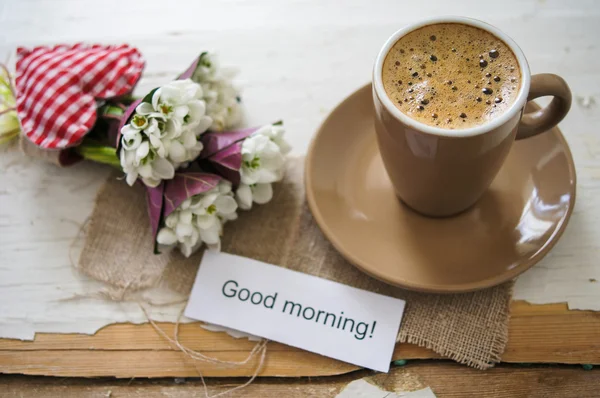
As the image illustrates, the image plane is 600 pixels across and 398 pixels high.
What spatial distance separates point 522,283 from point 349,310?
23cm

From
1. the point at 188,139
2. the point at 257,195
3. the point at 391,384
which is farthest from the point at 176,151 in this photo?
the point at 391,384

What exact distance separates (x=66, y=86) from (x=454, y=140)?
0.55 meters

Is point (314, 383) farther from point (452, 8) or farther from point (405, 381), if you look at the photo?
point (452, 8)

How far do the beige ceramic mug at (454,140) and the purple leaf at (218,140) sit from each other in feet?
0.65

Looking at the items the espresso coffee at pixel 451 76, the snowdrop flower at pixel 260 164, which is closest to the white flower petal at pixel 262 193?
the snowdrop flower at pixel 260 164

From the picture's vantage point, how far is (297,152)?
918mm

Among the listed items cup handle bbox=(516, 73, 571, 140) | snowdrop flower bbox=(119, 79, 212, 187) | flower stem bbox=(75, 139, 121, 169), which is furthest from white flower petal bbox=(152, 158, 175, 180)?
cup handle bbox=(516, 73, 571, 140)

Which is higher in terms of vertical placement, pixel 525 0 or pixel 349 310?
pixel 525 0

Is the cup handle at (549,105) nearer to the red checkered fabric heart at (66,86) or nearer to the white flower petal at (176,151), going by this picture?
the white flower petal at (176,151)

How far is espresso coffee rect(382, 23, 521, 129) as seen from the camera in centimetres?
65

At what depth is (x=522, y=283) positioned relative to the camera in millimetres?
789

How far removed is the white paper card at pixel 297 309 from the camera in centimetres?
76

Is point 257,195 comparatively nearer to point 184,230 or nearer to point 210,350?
point 184,230

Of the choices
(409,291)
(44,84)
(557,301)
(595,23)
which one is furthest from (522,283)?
(44,84)
